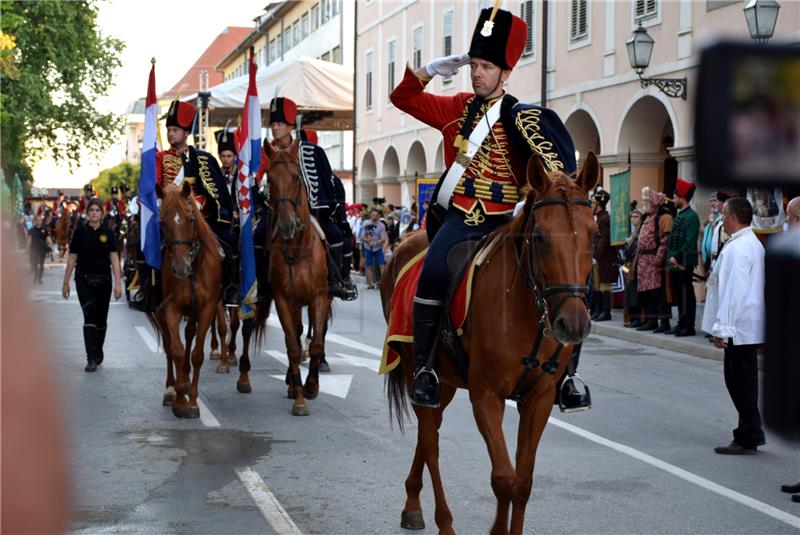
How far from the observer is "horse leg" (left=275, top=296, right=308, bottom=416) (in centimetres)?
998

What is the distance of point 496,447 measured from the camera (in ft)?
16.9

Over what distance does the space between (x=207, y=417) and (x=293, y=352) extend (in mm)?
1096

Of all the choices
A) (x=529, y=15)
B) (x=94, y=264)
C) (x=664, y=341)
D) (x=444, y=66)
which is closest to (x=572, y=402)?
(x=444, y=66)

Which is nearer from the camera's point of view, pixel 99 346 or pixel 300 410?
pixel 300 410

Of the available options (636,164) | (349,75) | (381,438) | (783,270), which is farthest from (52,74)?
(783,270)

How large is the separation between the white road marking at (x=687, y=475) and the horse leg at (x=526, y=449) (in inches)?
71.9

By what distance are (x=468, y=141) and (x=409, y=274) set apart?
940 mm

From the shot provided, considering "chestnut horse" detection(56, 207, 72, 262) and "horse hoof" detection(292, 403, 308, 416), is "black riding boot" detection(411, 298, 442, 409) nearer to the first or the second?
"horse hoof" detection(292, 403, 308, 416)

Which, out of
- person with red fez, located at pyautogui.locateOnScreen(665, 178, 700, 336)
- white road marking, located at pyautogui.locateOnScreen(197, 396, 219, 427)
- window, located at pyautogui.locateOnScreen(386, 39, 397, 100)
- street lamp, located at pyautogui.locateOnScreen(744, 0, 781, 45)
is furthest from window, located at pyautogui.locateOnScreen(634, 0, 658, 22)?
window, located at pyautogui.locateOnScreen(386, 39, 397, 100)

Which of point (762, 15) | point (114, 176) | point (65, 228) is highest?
point (114, 176)

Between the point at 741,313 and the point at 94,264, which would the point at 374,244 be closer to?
the point at 94,264

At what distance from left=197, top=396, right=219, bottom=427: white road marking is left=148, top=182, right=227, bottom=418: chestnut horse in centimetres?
27

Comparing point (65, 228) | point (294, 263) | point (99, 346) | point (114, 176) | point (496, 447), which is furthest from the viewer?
point (114, 176)

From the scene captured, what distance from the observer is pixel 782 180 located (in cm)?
83
